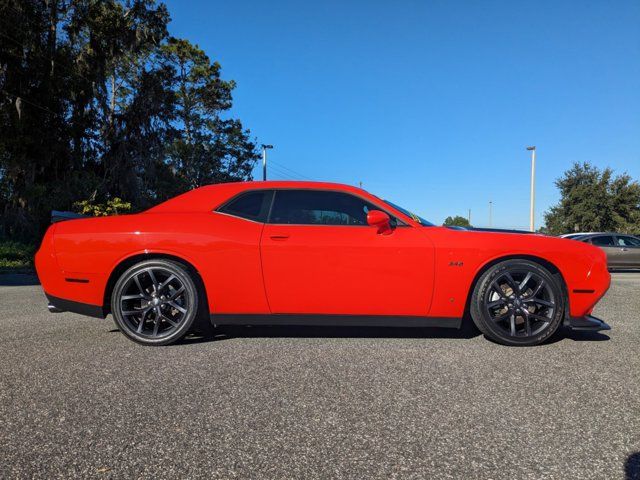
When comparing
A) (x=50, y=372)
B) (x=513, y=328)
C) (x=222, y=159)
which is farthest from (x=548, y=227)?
(x=50, y=372)

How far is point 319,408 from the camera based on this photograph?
7.30ft

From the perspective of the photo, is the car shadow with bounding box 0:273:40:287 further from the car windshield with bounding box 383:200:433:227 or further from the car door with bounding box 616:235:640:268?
the car door with bounding box 616:235:640:268

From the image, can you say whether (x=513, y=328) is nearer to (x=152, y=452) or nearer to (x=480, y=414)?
(x=480, y=414)

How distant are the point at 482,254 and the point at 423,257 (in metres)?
0.51

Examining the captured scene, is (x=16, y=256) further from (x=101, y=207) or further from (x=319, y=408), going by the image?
(x=319, y=408)

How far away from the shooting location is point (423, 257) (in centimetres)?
345

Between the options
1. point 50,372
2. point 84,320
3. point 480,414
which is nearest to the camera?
point 480,414

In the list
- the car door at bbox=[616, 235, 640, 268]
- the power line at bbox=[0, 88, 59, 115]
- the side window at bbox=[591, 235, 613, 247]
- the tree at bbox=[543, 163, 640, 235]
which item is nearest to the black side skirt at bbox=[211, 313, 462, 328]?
the side window at bbox=[591, 235, 613, 247]

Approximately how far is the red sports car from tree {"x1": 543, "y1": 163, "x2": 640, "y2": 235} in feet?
113

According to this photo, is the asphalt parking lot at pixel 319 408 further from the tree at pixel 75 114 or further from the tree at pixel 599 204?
the tree at pixel 599 204

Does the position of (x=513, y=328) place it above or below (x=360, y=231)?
below

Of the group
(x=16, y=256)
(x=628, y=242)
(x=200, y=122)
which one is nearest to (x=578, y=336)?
(x=628, y=242)

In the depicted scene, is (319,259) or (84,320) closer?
(319,259)

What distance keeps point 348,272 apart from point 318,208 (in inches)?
26.8
